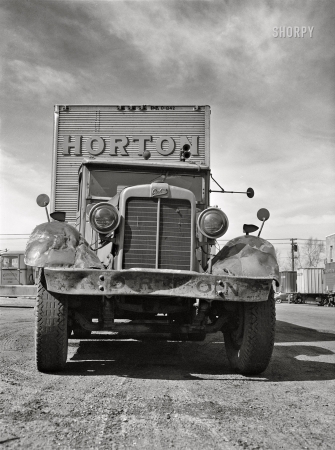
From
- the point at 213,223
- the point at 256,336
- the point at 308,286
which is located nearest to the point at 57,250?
the point at 213,223

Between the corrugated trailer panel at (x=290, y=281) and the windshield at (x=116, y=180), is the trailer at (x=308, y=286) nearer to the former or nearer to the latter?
the corrugated trailer panel at (x=290, y=281)

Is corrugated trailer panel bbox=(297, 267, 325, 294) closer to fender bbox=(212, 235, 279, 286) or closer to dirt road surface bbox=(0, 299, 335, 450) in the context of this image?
dirt road surface bbox=(0, 299, 335, 450)

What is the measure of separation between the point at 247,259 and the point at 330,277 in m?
25.6

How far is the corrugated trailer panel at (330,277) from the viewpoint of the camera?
2795 centimetres

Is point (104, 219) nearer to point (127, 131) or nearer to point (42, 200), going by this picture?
point (42, 200)

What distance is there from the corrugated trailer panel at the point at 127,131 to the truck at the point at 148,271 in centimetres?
212

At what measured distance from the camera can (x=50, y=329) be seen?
14.5 ft

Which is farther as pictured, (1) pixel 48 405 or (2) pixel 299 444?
(1) pixel 48 405

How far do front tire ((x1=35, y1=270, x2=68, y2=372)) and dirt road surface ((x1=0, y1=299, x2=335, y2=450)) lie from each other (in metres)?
0.16

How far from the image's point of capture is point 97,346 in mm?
6660

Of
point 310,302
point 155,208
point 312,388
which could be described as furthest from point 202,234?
point 310,302

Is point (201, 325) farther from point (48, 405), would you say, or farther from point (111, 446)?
point (111, 446)

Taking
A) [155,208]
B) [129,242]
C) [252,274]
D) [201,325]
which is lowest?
[201,325]

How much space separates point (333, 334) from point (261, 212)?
4801 mm
